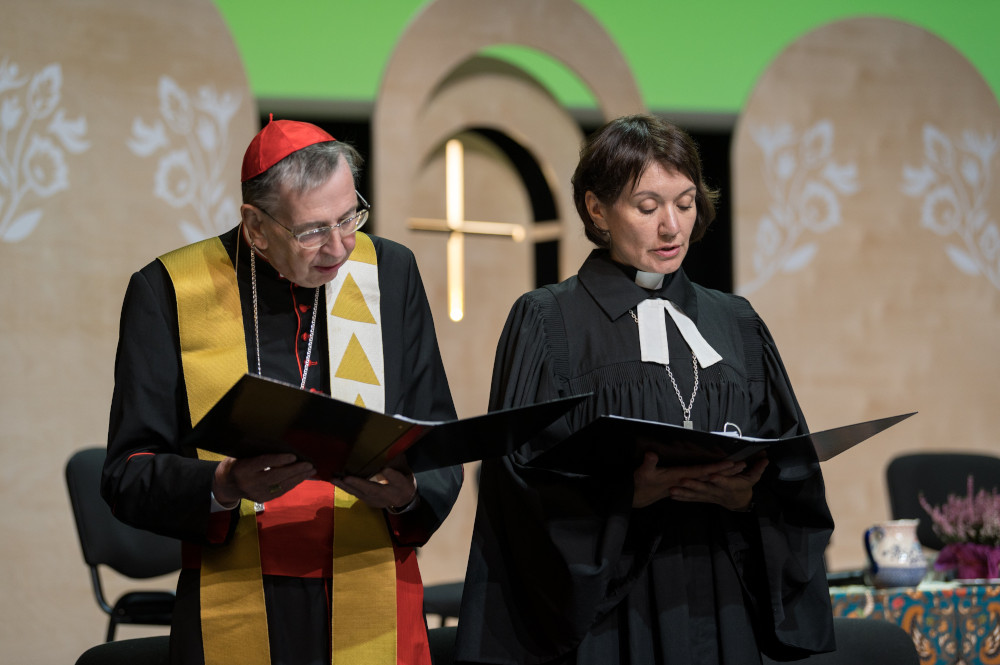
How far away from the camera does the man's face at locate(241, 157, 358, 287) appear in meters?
1.75

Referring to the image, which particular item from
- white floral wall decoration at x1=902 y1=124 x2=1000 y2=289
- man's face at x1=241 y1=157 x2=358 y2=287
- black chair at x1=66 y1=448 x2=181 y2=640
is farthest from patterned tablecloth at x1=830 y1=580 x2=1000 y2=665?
white floral wall decoration at x1=902 y1=124 x2=1000 y2=289

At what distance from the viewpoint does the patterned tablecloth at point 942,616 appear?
9.80 ft

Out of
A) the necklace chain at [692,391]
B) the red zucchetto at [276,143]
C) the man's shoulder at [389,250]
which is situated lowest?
the necklace chain at [692,391]

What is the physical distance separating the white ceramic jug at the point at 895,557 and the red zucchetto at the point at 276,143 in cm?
211

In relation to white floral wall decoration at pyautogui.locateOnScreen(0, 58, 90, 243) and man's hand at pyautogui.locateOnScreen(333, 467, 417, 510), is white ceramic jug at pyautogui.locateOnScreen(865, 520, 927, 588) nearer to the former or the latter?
man's hand at pyautogui.locateOnScreen(333, 467, 417, 510)

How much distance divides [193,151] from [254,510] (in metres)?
3.22

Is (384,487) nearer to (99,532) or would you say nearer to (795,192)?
(99,532)

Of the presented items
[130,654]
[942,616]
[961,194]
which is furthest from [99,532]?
[961,194]

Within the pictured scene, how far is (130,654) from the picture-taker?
2338 millimetres

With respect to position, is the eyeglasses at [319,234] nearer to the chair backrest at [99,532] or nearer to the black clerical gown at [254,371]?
the black clerical gown at [254,371]

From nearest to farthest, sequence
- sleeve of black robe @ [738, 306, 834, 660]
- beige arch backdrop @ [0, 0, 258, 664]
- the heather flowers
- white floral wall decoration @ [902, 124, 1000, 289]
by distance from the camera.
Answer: sleeve of black robe @ [738, 306, 834, 660], the heather flowers, beige arch backdrop @ [0, 0, 258, 664], white floral wall decoration @ [902, 124, 1000, 289]

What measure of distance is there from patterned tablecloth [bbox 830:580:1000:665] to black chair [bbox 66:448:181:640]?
6.93 ft

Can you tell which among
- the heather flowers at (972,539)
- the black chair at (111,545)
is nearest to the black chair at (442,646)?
the black chair at (111,545)

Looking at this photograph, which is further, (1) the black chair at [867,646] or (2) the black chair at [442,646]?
(1) the black chair at [867,646]
